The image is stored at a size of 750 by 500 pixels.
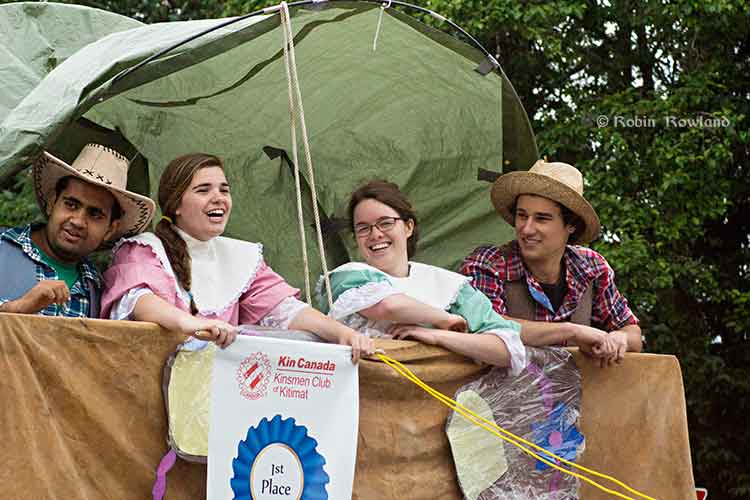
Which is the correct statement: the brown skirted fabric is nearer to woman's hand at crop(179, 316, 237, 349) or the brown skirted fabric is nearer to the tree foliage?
woman's hand at crop(179, 316, 237, 349)

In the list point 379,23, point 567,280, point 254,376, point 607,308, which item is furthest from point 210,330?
point 379,23

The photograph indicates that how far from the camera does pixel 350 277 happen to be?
11.9 ft

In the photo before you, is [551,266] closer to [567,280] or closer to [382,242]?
[567,280]

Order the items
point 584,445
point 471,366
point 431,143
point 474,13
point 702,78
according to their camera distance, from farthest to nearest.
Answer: point 702,78 < point 474,13 < point 431,143 < point 584,445 < point 471,366

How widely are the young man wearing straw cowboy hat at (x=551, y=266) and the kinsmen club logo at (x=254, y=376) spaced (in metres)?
1.37

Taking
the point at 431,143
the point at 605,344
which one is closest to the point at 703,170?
the point at 431,143

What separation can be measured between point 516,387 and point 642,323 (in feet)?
18.0

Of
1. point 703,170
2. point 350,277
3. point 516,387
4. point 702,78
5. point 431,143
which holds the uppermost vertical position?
point 702,78

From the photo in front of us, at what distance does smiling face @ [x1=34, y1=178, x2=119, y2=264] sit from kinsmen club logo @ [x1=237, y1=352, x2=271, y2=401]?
842 millimetres

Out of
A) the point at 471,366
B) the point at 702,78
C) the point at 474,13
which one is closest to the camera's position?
the point at 471,366

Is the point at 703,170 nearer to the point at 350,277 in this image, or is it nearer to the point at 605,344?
the point at 605,344

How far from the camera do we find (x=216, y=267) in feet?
12.1

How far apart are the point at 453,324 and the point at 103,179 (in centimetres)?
119

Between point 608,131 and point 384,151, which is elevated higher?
point 608,131
